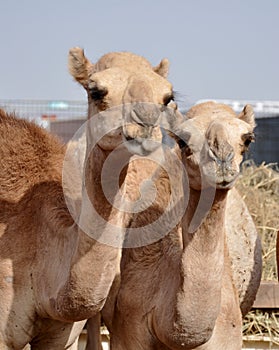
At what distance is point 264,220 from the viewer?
7395 mm

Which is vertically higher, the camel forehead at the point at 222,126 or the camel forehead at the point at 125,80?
the camel forehead at the point at 125,80

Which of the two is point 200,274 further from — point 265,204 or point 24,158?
point 265,204

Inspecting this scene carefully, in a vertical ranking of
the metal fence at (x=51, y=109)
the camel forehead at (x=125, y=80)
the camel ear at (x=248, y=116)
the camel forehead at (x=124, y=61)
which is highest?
the camel forehead at (x=124, y=61)

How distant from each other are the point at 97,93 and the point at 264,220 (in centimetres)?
417

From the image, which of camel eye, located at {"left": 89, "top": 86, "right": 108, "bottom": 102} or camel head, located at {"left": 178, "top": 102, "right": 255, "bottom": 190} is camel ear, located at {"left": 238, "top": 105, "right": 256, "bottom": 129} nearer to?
camel head, located at {"left": 178, "top": 102, "right": 255, "bottom": 190}

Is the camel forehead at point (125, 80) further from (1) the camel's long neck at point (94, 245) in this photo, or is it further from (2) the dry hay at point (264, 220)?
(2) the dry hay at point (264, 220)

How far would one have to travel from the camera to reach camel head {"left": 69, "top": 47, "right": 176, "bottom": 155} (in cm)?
323

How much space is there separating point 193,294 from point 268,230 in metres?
3.78

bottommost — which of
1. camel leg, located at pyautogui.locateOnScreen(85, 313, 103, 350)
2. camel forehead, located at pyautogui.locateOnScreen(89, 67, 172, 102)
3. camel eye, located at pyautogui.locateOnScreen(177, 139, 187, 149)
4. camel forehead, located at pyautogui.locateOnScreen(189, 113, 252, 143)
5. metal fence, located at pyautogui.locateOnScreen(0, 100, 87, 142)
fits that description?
metal fence, located at pyautogui.locateOnScreen(0, 100, 87, 142)

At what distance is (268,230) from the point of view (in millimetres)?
7348

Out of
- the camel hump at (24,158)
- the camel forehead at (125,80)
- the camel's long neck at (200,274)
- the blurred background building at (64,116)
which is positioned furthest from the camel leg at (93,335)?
the blurred background building at (64,116)

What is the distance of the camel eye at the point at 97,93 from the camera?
11.4 feet

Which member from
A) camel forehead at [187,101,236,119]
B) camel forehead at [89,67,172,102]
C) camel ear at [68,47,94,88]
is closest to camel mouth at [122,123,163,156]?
camel forehead at [89,67,172,102]

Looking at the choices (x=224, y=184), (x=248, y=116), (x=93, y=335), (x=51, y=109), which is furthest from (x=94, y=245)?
(x=51, y=109)
